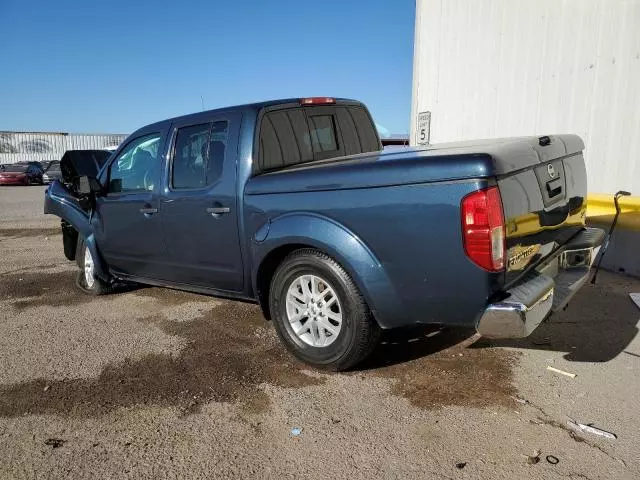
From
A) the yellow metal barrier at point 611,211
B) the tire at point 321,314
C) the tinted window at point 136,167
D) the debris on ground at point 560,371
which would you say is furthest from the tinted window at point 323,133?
the yellow metal barrier at point 611,211

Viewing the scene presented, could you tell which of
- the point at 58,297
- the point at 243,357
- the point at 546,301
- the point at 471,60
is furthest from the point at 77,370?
the point at 471,60

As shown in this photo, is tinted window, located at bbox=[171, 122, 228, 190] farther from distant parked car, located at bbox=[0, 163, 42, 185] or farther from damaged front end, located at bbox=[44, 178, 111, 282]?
distant parked car, located at bbox=[0, 163, 42, 185]

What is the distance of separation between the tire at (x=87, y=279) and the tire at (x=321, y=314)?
9.11 feet

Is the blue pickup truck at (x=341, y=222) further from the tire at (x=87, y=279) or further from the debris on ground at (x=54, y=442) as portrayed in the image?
the debris on ground at (x=54, y=442)

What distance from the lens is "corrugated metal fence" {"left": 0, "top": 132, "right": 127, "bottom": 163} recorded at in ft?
137

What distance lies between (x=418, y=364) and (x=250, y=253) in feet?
4.74

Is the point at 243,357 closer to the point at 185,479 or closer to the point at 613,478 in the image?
the point at 185,479

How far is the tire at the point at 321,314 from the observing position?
10.9ft

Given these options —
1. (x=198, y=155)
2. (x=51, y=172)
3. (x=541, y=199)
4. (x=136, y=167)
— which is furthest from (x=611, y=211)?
(x=51, y=172)

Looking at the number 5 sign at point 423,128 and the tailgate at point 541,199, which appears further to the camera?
the number 5 sign at point 423,128

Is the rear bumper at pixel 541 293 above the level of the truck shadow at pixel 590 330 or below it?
above

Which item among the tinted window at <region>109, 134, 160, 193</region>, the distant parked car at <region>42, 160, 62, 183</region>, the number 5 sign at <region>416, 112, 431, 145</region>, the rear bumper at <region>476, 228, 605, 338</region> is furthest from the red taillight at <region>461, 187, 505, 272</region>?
the distant parked car at <region>42, 160, 62, 183</region>

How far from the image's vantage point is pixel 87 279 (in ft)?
19.4

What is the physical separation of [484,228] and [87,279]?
15.7 feet
